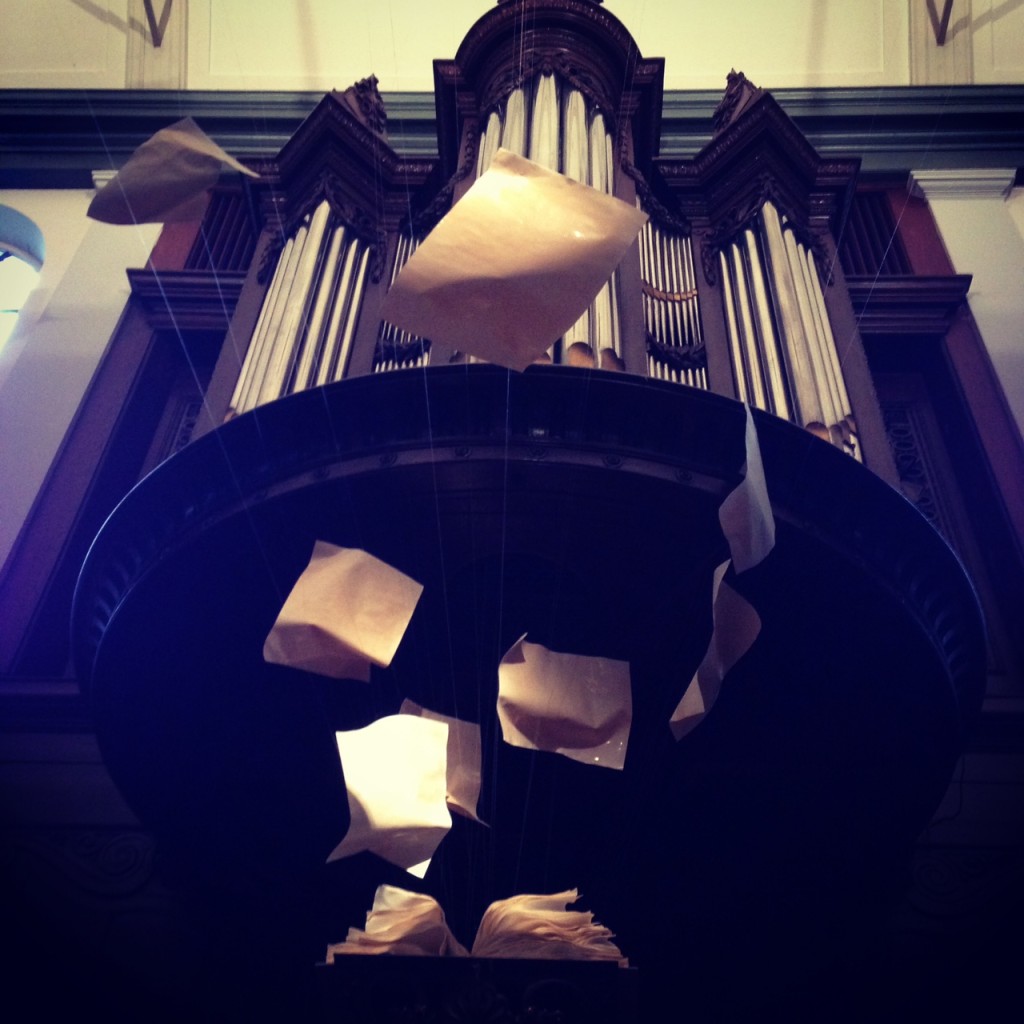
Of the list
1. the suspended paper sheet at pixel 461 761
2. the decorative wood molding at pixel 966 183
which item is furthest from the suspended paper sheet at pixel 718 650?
the decorative wood molding at pixel 966 183

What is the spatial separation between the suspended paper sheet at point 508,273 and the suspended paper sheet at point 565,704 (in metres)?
0.92

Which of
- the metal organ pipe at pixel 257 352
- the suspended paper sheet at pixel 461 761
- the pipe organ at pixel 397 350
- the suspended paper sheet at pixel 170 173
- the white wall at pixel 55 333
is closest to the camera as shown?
the suspended paper sheet at pixel 461 761

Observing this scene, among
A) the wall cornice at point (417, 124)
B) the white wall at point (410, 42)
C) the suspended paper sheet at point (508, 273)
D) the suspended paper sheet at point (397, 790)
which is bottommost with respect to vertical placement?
the suspended paper sheet at point (397, 790)

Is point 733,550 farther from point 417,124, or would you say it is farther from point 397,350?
point 417,124

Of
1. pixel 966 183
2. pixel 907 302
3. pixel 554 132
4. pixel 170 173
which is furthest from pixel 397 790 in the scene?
pixel 966 183

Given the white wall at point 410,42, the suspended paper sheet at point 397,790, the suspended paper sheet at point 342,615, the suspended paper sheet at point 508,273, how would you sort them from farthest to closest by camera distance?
the white wall at point 410,42 → the suspended paper sheet at point 342,615 → the suspended paper sheet at point 397,790 → the suspended paper sheet at point 508,273

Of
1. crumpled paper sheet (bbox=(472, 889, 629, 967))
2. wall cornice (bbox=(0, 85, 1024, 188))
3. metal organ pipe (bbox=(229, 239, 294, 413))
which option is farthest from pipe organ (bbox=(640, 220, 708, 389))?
wall cornice (bbox=(0, 85, 1024, 188))

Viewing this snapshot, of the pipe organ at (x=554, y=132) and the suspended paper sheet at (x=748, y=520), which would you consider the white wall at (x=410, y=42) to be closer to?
the pipe organ at (x=554, y=132)

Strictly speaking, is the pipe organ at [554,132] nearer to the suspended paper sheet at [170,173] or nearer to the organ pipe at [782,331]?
the organ pipe at [782,331]

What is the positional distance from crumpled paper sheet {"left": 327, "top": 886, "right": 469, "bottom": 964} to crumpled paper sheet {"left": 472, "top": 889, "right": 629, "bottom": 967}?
0.09 meters

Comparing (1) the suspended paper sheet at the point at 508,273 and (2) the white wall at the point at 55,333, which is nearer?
(1) the suspended paper sheet at the point at 508,273

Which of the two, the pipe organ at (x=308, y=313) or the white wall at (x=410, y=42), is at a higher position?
the white wall at (x=410, y=42)

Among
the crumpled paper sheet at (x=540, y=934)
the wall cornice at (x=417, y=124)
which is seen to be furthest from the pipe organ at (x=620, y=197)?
the crumpled paper sheet at (x=540, y=934)

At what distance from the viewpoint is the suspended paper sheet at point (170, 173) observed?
11.2 feet
